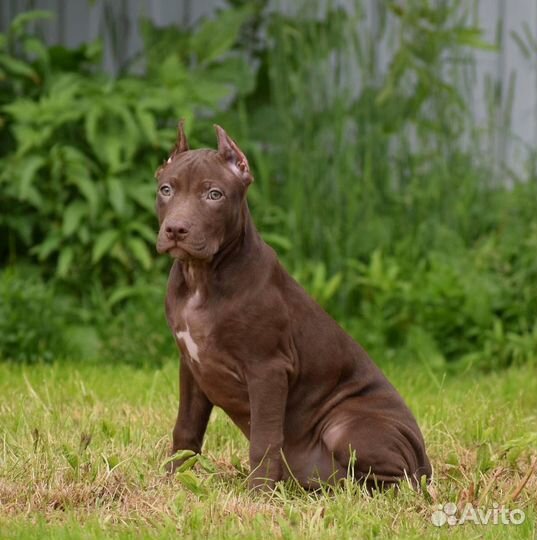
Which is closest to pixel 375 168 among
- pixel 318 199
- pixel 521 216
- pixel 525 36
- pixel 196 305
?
pixel 318 199

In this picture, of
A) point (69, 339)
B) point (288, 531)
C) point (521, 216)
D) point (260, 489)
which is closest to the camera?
point (288, 531)

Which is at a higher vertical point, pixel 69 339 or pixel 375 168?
pixel 375 168

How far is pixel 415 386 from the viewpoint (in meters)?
6.59

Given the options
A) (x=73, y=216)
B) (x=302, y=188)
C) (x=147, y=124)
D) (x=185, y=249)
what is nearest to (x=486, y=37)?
(x=302, y=188)

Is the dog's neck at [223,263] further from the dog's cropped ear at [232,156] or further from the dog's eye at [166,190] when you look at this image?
the dog's eye at [166,190]

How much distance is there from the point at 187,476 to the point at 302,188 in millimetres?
3977

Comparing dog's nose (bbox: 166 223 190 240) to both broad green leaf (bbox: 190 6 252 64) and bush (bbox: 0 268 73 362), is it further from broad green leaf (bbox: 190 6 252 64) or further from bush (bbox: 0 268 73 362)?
broad green leaf (bbox: 190 6 252 64)

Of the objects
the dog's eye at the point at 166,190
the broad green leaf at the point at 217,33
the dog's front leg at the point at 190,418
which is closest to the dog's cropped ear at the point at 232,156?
the dog's eye at the point at 166,190

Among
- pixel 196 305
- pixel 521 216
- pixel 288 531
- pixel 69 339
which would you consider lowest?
pixel 69 339

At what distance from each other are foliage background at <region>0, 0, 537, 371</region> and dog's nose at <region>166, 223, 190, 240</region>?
11.1ft

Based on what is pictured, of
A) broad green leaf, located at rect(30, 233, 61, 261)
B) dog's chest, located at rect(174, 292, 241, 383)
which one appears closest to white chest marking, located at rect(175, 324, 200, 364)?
dog's chest, located at rect(174, 292, 241, 383)

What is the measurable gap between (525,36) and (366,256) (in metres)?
2.21

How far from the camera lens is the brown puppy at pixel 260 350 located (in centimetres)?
426

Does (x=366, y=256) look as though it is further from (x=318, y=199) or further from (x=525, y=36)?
(x=525, y=36)
